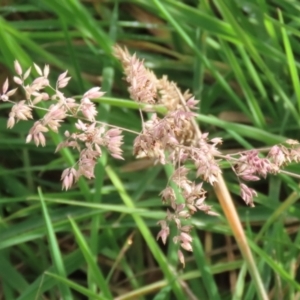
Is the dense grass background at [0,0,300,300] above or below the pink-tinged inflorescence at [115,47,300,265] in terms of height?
below

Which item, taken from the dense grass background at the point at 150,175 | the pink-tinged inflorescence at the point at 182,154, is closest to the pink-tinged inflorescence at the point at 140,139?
the pink-tinged inflorescence at the point at 182,154

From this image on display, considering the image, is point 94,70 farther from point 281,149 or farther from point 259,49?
point 281,149

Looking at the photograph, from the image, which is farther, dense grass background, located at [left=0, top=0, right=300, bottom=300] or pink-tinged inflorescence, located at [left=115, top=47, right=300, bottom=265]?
dense grass background, located at [left=0, top=0, right=300, bottom=300]

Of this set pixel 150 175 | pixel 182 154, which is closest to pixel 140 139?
pixel 182 154

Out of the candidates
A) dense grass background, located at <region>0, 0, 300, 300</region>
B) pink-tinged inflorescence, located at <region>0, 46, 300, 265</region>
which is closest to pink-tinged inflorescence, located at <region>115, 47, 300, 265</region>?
pink-tinged inflorescence, located at <region>0, 46, 300, 265</region>

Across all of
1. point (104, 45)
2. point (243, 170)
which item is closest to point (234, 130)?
point (104, 45)

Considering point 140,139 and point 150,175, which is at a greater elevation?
point 140,139

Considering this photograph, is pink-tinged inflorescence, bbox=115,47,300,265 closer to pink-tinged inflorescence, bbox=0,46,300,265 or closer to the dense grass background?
pink-tinged inflorescence, bbox=0,46,300,265

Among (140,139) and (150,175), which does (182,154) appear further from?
(150,175)

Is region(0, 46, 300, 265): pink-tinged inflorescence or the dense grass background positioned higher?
region(0, 46, 300, 265): pink-tinged inflorescence
